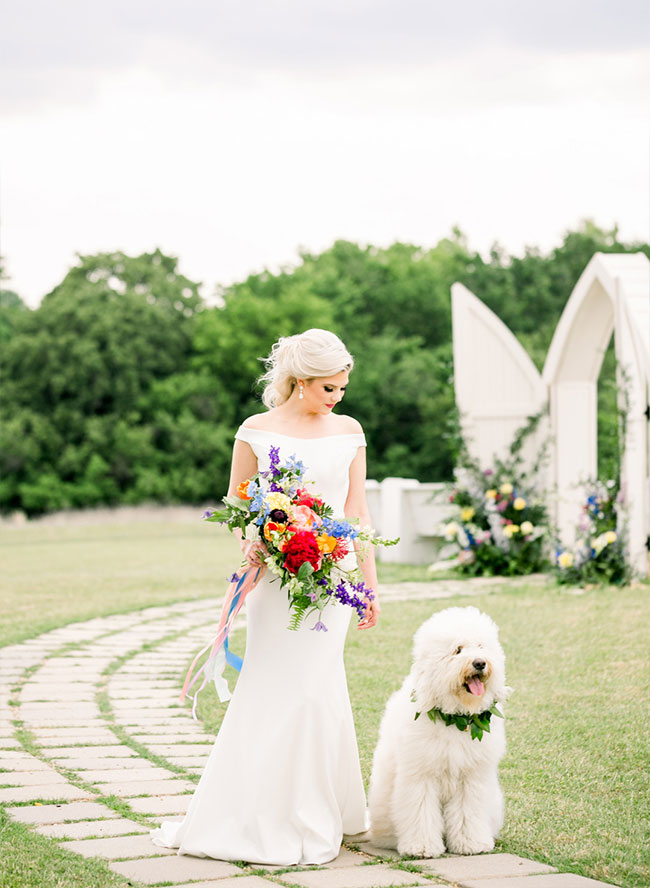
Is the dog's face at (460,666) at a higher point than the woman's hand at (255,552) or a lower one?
lower

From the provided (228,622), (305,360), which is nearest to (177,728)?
(228,622)

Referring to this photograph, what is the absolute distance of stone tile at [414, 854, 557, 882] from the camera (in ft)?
12.2

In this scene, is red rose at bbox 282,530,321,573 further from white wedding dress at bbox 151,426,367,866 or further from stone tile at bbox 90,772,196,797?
stone tile at bbox 90,772,196,797

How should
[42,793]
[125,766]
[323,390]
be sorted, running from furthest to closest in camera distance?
[125,766]
[42,793]
[323,390]

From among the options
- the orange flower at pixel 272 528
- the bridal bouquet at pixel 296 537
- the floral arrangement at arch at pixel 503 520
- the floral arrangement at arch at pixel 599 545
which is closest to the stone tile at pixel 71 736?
the bridal bouquet at pixel 296 537

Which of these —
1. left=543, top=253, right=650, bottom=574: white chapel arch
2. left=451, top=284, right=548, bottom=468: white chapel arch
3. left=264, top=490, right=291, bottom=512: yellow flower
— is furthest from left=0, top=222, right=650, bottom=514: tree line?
left=264, top=490, right=291, bottom=512: yellow flower

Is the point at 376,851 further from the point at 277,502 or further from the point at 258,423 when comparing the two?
the point at 258,423

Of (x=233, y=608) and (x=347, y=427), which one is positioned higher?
(x=347, y=427)

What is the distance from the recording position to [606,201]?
1598 inches

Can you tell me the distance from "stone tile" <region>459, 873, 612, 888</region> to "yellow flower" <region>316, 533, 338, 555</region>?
1.24 meters

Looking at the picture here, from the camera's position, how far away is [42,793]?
15.6 ft

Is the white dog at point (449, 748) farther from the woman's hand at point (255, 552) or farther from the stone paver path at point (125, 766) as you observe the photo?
the woman's hand at point (255, 552)

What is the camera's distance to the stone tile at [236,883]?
3603 mm

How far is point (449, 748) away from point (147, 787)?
159cm
